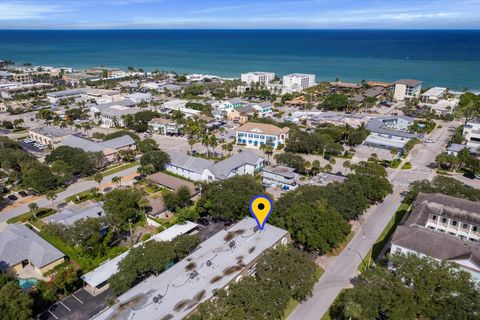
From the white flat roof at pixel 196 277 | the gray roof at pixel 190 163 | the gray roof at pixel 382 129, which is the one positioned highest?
the gray roof at pixel 382 129

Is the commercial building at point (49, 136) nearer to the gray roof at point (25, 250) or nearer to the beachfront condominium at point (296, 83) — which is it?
the gray roof at point (25, 250)

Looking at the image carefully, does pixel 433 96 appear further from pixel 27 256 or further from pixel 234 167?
pixel 27 256

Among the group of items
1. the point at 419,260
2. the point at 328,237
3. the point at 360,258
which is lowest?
the point at 360,258

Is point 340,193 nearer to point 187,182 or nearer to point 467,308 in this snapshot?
point 467,308

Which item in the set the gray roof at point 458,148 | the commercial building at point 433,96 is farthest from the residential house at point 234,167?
the commercial building at point 433,96

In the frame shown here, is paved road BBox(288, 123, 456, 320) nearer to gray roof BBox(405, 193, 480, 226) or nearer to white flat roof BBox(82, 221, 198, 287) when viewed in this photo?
gray roof BBox(405, 193, 480, 226)

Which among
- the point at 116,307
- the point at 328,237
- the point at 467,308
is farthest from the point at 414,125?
the point at 116,307
